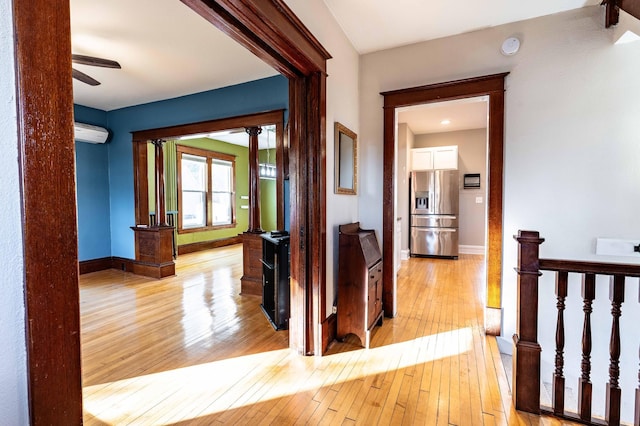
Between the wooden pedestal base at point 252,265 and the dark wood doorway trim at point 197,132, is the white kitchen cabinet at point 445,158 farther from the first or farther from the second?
Answer: the wooden pedestal base at point 252,265

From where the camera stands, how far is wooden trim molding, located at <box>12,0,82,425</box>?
72 centimetres

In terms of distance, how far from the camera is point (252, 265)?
3953 mm

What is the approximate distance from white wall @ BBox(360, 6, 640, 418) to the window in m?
5.98

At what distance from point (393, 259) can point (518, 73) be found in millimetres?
2020

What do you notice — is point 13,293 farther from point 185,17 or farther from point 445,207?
point 445,207

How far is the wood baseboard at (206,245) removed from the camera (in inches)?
266

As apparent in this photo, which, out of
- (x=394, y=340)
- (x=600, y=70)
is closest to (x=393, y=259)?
(x=394, y=340)

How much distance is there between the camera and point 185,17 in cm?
258

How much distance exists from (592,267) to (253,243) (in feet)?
10.8

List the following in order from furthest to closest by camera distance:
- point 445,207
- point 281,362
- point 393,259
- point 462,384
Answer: point 445,207 < point 393,259 < point 281,362 < point 462,384

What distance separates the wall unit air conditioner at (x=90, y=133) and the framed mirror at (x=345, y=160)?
4.32 m

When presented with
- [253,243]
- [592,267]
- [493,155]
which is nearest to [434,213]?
[493,155]

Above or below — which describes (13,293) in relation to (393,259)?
above

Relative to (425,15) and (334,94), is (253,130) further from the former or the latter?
(425,15)
